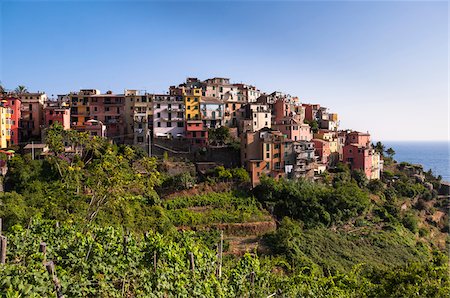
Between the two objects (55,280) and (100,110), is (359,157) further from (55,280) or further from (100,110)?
(55,280)

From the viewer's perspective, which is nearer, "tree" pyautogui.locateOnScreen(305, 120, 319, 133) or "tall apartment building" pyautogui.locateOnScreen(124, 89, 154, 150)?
"tall apartment building" pyautogui.locateOnScreen(124, 89, 154, 150)

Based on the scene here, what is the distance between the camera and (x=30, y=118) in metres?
32.7

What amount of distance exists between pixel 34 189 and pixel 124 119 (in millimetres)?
15773

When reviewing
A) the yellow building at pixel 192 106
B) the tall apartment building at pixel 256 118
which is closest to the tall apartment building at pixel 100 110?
the yellow building at pixel 192 106

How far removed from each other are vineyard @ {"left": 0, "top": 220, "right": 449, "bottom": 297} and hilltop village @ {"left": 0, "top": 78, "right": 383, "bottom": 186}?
2143 cm

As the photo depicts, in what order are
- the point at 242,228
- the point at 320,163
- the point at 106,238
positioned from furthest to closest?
the point at 320,163, the point at 242,228, the point at 106,238

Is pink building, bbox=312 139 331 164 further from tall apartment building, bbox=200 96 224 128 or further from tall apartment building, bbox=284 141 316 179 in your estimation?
tall apartment building, bbox=200 96 224 128

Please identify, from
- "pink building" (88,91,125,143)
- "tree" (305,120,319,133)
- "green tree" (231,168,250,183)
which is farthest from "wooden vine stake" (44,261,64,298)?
"tree" (305,120,319,133)

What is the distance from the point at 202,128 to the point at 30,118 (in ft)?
56.1

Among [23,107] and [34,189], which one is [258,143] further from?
[23,107]

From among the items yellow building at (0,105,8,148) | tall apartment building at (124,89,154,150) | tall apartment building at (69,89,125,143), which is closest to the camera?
yellow building at (0,105,8,148)

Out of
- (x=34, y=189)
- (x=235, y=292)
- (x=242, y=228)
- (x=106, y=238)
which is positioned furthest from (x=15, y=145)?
(x=235, y=292)

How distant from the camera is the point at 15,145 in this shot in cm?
2866

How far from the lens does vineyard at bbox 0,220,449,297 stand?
208 inches
